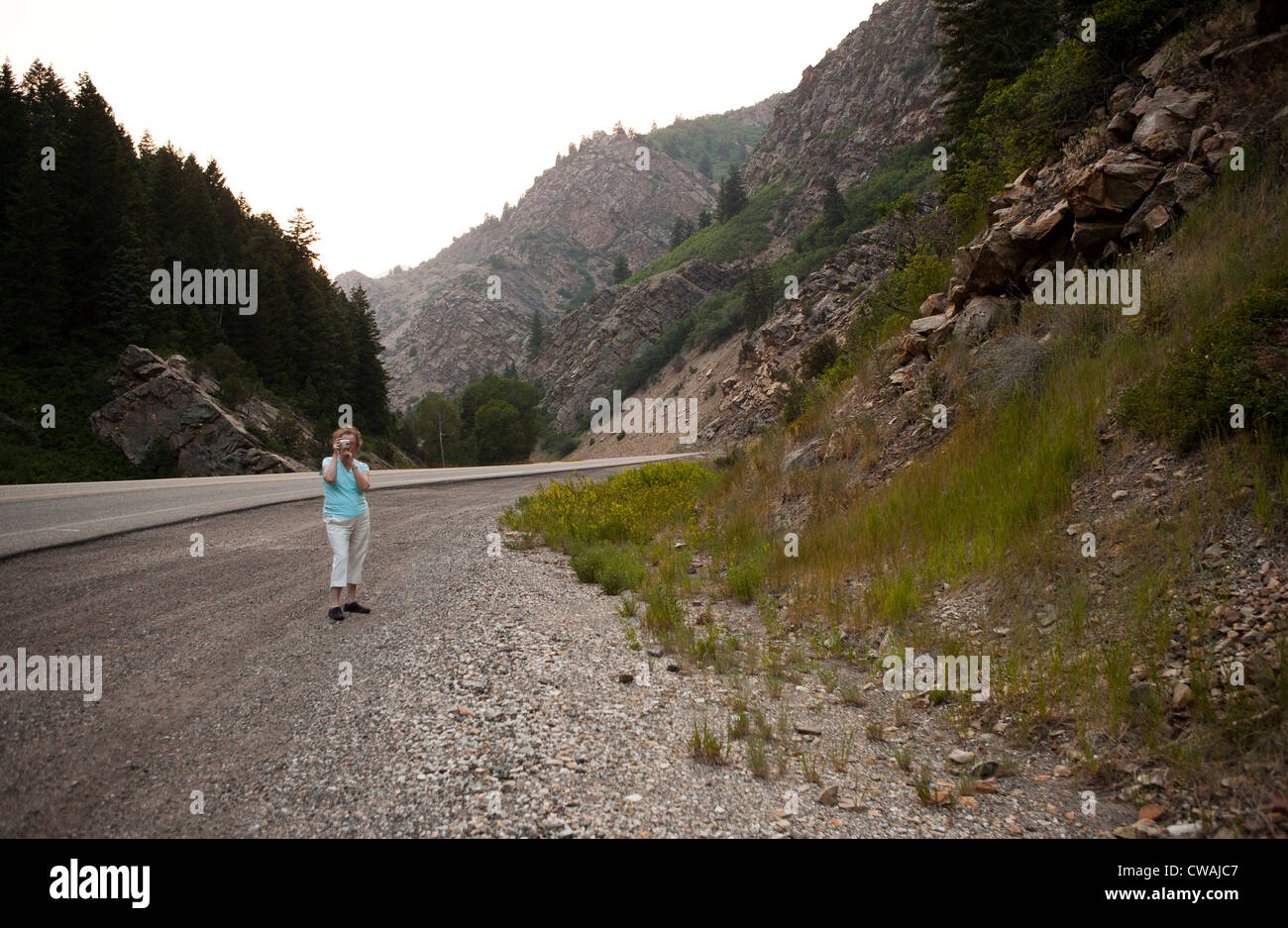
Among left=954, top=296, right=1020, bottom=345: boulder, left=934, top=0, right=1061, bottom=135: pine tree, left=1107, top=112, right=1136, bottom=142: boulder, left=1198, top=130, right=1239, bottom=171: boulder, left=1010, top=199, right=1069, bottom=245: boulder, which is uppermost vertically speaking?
left=934, top=0, right=1061, bottom=135: pine tree

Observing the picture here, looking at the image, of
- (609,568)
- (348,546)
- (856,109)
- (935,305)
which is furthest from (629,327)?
(348,546)

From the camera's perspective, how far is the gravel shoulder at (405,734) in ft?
9.89

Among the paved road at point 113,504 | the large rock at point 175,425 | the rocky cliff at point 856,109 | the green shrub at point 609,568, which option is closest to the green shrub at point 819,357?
the green shrub at point 609,568

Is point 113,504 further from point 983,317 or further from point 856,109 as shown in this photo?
point 856,109

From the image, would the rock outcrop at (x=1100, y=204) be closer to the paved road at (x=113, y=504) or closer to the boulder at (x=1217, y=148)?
the boulder at (x=1217, y=148)

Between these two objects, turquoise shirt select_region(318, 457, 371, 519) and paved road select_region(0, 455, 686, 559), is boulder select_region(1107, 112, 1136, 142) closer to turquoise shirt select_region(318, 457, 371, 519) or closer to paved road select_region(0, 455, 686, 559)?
turquoise shirt select_region(318, 457, 371, 519)

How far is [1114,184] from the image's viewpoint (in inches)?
336

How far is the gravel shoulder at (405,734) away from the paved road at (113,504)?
1979 millimetres

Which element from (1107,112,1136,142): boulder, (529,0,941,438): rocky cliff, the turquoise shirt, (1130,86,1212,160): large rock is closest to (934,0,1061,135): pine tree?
(1107,112,1136,142): boulder

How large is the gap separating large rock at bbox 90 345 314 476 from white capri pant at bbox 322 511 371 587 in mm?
28145

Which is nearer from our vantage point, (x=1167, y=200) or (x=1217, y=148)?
(x=1217, y=148)

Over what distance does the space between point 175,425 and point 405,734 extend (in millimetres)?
36261

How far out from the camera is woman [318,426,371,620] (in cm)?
632

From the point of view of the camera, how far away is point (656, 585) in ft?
26.2
